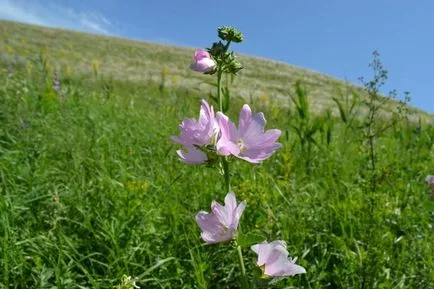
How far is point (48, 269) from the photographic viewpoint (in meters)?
2.21

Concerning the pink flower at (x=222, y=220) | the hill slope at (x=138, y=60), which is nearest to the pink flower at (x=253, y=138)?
the pink flower at (x=222, y=220)

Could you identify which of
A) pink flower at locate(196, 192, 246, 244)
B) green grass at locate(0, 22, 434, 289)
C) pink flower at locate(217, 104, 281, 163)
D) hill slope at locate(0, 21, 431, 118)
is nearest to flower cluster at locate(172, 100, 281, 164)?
pink flower at locate(217, 104, 281, 163)

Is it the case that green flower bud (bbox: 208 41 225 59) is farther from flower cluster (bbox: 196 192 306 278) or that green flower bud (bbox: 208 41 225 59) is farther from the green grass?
the green grass

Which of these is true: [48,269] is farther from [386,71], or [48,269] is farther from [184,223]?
[386,71]

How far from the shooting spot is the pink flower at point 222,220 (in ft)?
3.89

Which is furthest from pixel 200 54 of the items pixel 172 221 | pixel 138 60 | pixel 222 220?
pixel 138 60

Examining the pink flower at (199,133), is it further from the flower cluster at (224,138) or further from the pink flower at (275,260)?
the pink flower at (275,260)

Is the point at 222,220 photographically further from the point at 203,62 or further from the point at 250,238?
the point at 203,62

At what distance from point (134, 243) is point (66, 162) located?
1.23 metres

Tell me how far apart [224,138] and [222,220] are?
202 mm

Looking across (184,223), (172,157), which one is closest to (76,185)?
(184,223)

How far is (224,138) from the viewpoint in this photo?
4.05ft

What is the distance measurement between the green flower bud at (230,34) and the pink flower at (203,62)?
0.22ft

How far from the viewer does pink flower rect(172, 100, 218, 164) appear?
4.08 ft
